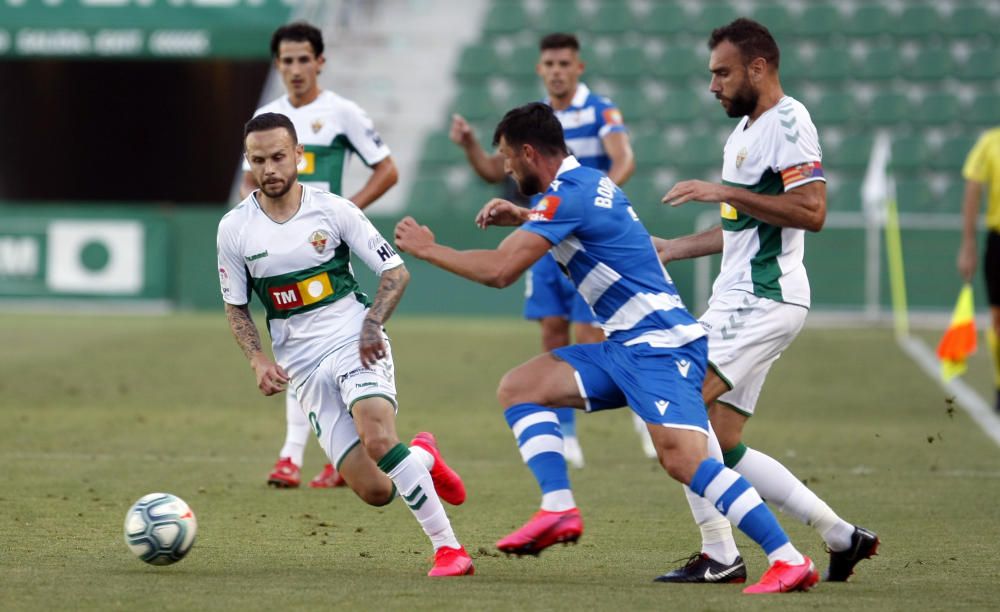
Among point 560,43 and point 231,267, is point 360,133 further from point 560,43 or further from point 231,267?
point 231,267

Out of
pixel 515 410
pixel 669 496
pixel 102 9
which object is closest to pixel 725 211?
Answer: pixel 515 410

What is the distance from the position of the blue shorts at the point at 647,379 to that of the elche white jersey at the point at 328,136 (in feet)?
11.1

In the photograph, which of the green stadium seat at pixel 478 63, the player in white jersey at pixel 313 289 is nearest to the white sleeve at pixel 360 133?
the player in white jersey at pixel 313 289

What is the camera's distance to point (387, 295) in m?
6.02

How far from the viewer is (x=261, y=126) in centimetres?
618

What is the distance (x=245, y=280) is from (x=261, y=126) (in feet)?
2.11

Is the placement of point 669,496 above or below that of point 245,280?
below

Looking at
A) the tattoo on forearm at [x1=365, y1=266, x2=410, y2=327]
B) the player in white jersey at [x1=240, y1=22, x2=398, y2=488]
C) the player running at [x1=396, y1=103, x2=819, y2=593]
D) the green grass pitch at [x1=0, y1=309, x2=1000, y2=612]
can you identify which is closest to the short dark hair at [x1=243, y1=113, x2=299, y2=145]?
the tattoo on forearm at [x1=365, y1=266, x2=410, y2=327]

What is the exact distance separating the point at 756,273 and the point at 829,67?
55.9 feet

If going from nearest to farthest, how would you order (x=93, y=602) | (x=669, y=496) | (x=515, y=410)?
(x=93, y=602), (x=515, y=410), (x=669, y=496)

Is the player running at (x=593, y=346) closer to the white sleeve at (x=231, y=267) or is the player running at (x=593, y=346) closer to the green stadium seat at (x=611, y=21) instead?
the white sleeve at (x=231, y=267)

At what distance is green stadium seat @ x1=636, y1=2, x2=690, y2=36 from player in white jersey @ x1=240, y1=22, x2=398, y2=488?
14.6m

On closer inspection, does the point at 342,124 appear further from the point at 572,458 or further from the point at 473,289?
the point at 473,289

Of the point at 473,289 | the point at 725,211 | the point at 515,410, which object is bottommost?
the point at 473,289
